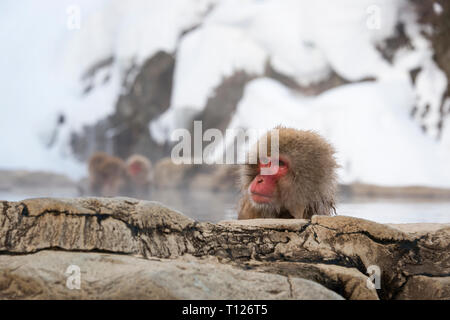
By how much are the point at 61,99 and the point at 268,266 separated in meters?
5.07

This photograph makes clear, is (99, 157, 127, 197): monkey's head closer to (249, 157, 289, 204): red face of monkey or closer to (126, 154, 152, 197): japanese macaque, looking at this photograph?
(126, 154, 152, 197): japanese macaque

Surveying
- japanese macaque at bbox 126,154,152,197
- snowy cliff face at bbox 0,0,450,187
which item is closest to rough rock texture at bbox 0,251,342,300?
snowy cliff face at bbox 0,0,450,187

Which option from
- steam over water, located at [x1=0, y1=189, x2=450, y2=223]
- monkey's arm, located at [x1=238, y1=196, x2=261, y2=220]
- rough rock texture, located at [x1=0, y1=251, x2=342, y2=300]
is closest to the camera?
rough rock texture, located at [x1=0, y1=251, x2=342, y2=300]

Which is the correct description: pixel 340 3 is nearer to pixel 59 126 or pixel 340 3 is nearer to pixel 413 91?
pixel 413 91

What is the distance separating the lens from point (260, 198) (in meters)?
1.93

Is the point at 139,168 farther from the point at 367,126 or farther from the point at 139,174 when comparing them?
the point at 367,126

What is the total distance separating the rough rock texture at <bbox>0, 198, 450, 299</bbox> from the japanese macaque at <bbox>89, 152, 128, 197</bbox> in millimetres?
3341

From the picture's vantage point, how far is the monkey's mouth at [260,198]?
1.92 meters

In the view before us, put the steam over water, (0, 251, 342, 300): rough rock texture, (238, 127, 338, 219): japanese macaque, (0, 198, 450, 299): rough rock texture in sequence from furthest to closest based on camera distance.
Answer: (238, 127, 338, 219): japanese macaque → the steam over water → (0, 198, 450, 299): rough rock texture → (0, 251, 342, 300): rough rock texture

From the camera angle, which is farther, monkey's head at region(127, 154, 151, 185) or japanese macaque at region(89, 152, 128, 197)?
monkey's head at region(127, 154, 151, 185)

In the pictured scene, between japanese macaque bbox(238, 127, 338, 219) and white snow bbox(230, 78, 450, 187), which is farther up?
white snow bbox(230, 78, 450, 187)

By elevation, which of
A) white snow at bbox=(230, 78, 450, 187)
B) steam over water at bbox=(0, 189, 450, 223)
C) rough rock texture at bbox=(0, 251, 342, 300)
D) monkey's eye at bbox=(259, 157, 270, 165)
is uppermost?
white snow at bbox=(230, 78, 450, 187)

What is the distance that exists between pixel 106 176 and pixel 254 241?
365 cm

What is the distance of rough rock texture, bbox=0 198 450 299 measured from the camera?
1.19 meters
